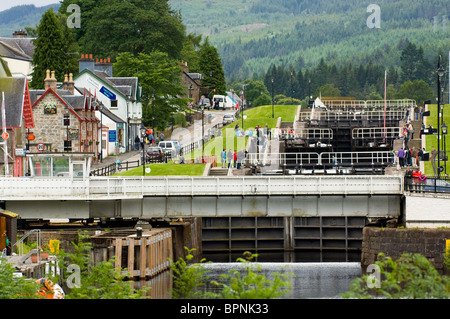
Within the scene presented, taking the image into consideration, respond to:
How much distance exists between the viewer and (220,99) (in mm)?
192125

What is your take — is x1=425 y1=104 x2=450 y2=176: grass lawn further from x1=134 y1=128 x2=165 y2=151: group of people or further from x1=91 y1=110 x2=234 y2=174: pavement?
x1=134 y1=128 x2=165 y2=151: group of people

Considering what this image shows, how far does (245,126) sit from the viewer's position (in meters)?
131

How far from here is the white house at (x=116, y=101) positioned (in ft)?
371

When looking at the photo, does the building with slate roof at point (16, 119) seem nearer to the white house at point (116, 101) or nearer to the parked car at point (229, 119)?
the white house at point (116, 101)

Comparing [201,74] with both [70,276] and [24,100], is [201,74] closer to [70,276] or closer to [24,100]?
[24,100]

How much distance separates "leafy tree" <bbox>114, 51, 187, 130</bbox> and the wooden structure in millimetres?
66235

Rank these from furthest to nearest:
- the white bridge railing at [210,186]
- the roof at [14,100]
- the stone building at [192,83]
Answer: the stone building at [192,83], the roof at [14,100], the white bridge railing at [210,186]

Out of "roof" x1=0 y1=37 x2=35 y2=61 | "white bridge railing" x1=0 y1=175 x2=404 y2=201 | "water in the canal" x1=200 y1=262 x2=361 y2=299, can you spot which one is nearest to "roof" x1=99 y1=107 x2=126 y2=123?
"roof" x1=0 y1=37 x2=35 y2=61

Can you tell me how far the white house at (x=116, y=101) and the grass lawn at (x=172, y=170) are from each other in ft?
72.9

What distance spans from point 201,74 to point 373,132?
8243 cm

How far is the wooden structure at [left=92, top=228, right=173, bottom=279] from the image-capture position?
59.0 meters

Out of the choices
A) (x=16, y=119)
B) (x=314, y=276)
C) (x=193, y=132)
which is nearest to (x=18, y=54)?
(x=193, y=132)

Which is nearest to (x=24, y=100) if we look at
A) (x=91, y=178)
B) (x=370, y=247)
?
(x=91, y=178)

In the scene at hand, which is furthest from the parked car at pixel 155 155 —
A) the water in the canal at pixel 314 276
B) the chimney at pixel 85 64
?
the water in the canal at pixel 314 276
